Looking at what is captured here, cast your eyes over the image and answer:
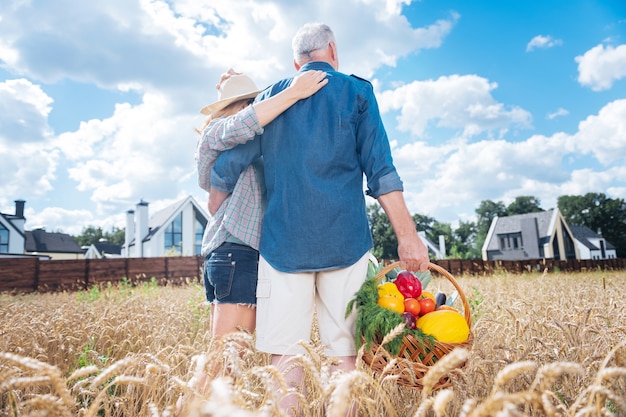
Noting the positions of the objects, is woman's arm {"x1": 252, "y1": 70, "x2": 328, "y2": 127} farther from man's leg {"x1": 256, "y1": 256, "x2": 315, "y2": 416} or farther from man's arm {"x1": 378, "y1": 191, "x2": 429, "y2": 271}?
man's leg {"x1": 256, "y1": 256, "x2": 315, "y2": 416}

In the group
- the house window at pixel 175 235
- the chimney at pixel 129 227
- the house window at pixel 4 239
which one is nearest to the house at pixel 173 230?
the house window at pixel 175 235

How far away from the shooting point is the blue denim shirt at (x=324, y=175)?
207 centimetres

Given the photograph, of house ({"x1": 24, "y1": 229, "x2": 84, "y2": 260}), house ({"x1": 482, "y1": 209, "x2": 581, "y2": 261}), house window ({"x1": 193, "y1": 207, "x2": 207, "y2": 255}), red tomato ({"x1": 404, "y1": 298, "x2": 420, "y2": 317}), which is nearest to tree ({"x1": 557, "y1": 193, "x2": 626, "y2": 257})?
house ({"x1": 482, "y1": 209, "x2": 581, "y2": 261})

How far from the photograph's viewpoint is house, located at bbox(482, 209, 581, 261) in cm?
4309

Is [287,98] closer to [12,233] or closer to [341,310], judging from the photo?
[341,310]

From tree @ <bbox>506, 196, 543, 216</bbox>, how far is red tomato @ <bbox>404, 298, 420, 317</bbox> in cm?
8793

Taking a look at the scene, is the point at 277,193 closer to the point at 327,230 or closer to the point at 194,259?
the point at 327,230

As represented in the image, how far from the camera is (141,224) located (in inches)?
1278

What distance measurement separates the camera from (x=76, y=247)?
54156 mm

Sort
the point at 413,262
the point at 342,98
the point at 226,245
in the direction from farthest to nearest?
the point at 226,245 < the point at 342,98 < the point at 413,262

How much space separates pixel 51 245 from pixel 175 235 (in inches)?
1124

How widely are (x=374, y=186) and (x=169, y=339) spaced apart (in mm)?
2727

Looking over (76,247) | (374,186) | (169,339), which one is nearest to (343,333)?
(374,186)

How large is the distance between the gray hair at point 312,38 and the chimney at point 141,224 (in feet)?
105
